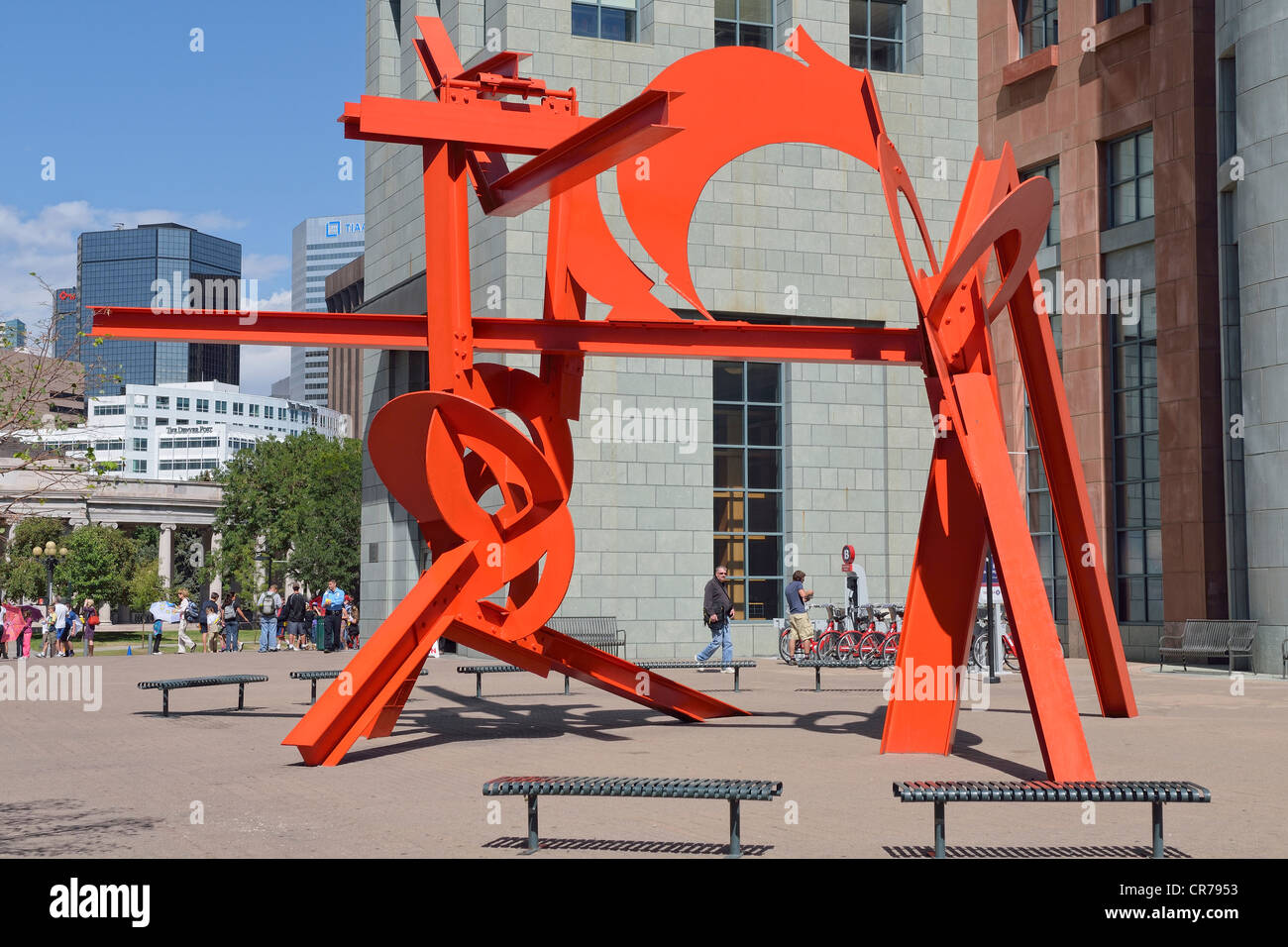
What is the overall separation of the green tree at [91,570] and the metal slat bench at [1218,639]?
68594 millimetres

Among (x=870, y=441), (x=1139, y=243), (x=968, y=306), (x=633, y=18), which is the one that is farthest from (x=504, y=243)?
(x=968, y=306)

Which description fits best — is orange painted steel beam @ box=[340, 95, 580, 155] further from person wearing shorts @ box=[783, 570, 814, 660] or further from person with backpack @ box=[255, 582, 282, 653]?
person with backpack @ box=[255, 582, 282, 653]

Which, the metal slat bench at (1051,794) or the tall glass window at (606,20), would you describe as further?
the tall glass window at (606,20)

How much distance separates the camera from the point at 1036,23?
32.7 meters

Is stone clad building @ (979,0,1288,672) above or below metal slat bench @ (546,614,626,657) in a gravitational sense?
above

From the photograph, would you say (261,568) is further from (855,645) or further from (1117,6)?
(1117,6)

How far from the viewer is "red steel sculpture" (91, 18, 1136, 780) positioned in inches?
494

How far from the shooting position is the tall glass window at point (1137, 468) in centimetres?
2897

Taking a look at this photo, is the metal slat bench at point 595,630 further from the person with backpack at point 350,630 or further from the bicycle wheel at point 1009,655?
the person with backpack at point 350,630

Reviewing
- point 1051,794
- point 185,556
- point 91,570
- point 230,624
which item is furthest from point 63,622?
point 185,556

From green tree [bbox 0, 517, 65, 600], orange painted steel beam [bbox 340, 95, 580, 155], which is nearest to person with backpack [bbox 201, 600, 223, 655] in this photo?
orange painted steel beam [bbox 340, 95, 580, 155]

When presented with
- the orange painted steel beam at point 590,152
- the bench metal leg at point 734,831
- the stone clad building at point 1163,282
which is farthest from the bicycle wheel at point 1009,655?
the bench metal leg at point 734,831

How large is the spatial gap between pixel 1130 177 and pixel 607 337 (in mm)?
20141

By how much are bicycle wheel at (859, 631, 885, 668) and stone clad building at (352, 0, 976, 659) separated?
493cm
